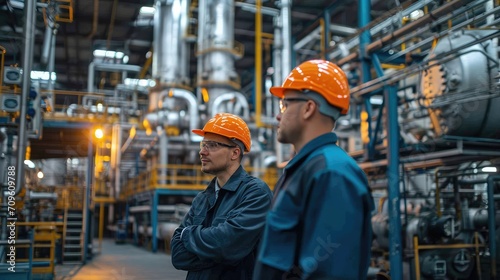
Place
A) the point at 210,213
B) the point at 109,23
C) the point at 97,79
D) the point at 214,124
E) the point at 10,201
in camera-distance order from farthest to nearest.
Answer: the point at 97,79
the point at 109,23
the point at 10,201
the point at 214,124
the point at 210,213

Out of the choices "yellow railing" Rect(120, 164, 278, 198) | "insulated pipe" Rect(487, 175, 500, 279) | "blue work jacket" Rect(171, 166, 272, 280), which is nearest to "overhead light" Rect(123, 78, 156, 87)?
"yellow railing" Rect(120, 164, 278, 198)

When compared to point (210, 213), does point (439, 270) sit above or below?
below

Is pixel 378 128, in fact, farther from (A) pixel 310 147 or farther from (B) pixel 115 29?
(A) pixel 310 147

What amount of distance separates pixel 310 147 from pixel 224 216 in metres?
1.03

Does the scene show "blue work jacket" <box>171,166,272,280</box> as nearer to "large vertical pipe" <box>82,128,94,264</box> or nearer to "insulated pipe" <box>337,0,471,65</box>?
"insulated pipe" <box>337,0,471,65</box>

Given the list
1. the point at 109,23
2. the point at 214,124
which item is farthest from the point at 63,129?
the point at 214,124

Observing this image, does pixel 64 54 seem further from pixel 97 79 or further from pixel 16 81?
pixel 16 81

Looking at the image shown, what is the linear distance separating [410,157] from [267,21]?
11892 mm

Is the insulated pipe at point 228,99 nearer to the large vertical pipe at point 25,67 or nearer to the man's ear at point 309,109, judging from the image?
the large vertical pipe at point 25,67

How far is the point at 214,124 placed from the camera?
112 inches

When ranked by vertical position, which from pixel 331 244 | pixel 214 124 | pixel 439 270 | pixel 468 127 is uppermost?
pixel 468 127

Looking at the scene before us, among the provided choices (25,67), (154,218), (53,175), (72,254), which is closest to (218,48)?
(154,218)

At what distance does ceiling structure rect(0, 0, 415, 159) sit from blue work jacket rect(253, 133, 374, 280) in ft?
15.7

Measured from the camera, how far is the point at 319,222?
56.5 inches
